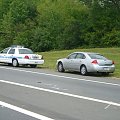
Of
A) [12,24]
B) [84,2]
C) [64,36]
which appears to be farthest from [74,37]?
[12,24]

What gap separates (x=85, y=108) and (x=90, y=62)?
1229cm

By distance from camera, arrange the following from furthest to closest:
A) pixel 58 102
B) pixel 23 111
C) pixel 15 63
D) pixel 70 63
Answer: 1. pixel 15 63
2. pixel 70 63
3. pixel 58 102
4. pixel 23 111

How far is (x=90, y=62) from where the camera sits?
76.1 ft

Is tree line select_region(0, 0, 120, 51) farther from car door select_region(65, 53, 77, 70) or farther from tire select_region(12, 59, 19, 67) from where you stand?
car door select_region(65, 53, 77, 70)

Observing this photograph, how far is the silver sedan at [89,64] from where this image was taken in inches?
906

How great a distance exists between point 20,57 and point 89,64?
8.37 m

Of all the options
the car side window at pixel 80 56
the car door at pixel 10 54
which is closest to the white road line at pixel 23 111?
the car side window at pixel 80 56

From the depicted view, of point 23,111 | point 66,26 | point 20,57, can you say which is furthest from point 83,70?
point 66,26

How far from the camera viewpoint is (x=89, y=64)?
2319 cm

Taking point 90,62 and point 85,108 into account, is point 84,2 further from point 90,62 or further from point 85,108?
point 85,108

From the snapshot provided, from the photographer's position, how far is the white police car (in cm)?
2975

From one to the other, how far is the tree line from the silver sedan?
36662mm

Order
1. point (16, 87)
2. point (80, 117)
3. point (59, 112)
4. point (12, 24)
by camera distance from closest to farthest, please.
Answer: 1. point (80, 117)
2. point (59, 112)
3. point (16, 87)
4. point (12, 24)

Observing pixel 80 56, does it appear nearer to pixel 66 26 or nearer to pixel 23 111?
pixel 23 111
